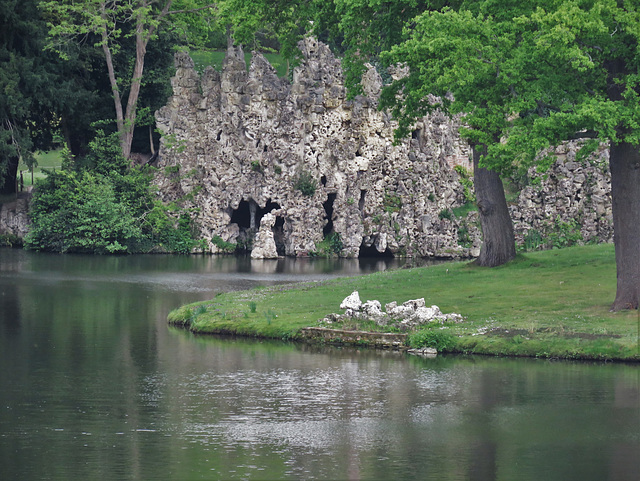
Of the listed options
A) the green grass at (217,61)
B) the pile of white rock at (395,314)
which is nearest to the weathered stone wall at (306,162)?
the green grass at (217,61)

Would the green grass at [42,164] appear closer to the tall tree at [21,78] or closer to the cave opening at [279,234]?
the tall tree at [21,78]

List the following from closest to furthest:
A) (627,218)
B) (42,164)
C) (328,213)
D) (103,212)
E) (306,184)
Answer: (627,218), (103,212), (306,184), (328,213), (42,164)

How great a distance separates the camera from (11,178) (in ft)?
263

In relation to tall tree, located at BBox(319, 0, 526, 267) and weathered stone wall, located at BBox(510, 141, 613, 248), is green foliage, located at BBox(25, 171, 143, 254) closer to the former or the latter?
weathered stone wall, located at BBox(510, 141, 613, 248)

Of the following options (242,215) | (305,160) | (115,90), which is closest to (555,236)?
(305,160)

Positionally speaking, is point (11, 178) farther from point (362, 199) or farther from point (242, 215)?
point (362, 199)

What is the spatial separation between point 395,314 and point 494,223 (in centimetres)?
1380

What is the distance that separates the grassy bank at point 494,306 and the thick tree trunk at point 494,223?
30.8 inches

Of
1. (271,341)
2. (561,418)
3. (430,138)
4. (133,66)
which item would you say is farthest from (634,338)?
(133,66)

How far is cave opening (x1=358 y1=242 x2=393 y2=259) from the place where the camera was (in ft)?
238

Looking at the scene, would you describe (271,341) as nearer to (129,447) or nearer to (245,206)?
(129,447)

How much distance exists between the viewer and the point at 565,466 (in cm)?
1962

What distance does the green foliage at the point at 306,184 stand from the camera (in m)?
74.2

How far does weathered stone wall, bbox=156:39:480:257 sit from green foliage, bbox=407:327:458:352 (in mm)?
39136
